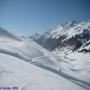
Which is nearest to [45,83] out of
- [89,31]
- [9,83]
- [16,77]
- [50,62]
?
[16,77]

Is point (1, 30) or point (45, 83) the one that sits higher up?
point (1, 30)

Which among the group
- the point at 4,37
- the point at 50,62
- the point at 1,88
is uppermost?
the point at 4,37

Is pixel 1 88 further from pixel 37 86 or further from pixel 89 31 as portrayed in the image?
pixel 89 31

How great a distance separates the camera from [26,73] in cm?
416

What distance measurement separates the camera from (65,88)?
4172mm

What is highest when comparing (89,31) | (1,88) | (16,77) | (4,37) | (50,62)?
(89,31)

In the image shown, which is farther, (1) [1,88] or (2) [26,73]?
(2) [26,73]

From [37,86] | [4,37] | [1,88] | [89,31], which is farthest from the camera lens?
[89,31]

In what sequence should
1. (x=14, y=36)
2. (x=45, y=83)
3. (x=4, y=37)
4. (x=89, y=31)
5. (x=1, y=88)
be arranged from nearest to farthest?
(x=1, y=88)
(x=45, y=83)
(x=4, y=37)
(x=14, y=36)
(x=89, y=31)

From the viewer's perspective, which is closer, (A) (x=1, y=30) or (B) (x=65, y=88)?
(B) (x=65, y=88)

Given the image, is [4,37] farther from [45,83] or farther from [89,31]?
[89,31]

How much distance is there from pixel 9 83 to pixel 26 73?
2.92 feet

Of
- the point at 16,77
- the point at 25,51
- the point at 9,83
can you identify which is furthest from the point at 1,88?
the point at 25,51

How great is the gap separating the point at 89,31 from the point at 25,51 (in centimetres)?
10960
